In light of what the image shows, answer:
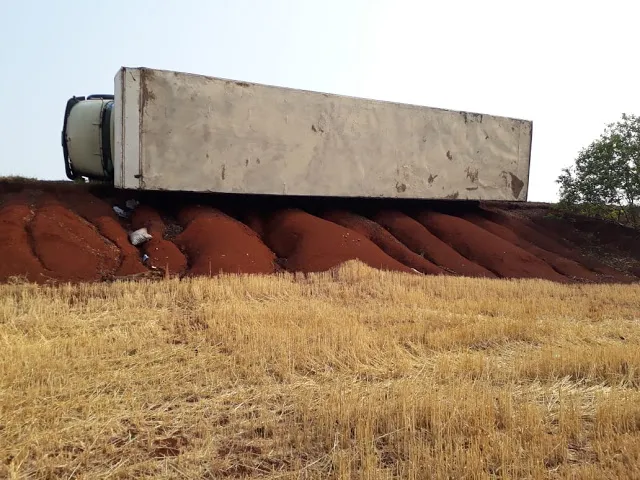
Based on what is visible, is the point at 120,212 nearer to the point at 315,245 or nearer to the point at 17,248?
the point at 17,248

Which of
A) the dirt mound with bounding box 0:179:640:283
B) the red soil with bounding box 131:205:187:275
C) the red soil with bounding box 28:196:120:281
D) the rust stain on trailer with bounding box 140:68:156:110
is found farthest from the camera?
the rust stain on trailer with bounding box 140:68:156:110

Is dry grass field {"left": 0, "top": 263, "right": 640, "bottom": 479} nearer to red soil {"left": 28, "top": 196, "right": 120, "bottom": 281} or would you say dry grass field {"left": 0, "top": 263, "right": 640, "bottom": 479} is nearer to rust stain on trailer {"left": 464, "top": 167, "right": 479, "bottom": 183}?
red soil {"left": 28, "top": 196, "right": 120, "bottom": 281}

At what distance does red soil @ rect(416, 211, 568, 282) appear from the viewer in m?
17.6

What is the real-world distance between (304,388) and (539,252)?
16.5 m

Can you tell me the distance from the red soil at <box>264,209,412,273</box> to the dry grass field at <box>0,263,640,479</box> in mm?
4434

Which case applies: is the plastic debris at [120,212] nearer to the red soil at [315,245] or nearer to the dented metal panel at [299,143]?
the dented metal panel at [299,143]

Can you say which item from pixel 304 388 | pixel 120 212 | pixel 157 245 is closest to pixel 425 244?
pixel 157 245

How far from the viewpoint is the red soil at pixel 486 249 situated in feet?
57.7

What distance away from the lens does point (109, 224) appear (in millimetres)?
14852

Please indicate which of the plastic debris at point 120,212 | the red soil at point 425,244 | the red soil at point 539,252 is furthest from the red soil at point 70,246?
the red soil at point 539,252

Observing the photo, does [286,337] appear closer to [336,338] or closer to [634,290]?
[336,338]

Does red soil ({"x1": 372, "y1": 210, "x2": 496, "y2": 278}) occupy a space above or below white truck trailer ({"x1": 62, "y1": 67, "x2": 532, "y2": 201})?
below

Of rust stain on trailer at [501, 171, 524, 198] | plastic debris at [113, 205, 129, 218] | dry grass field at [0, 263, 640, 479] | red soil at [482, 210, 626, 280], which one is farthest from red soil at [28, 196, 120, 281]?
rust stain on trailer at [501, 171, 524, 198]

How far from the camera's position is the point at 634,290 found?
1423cm
